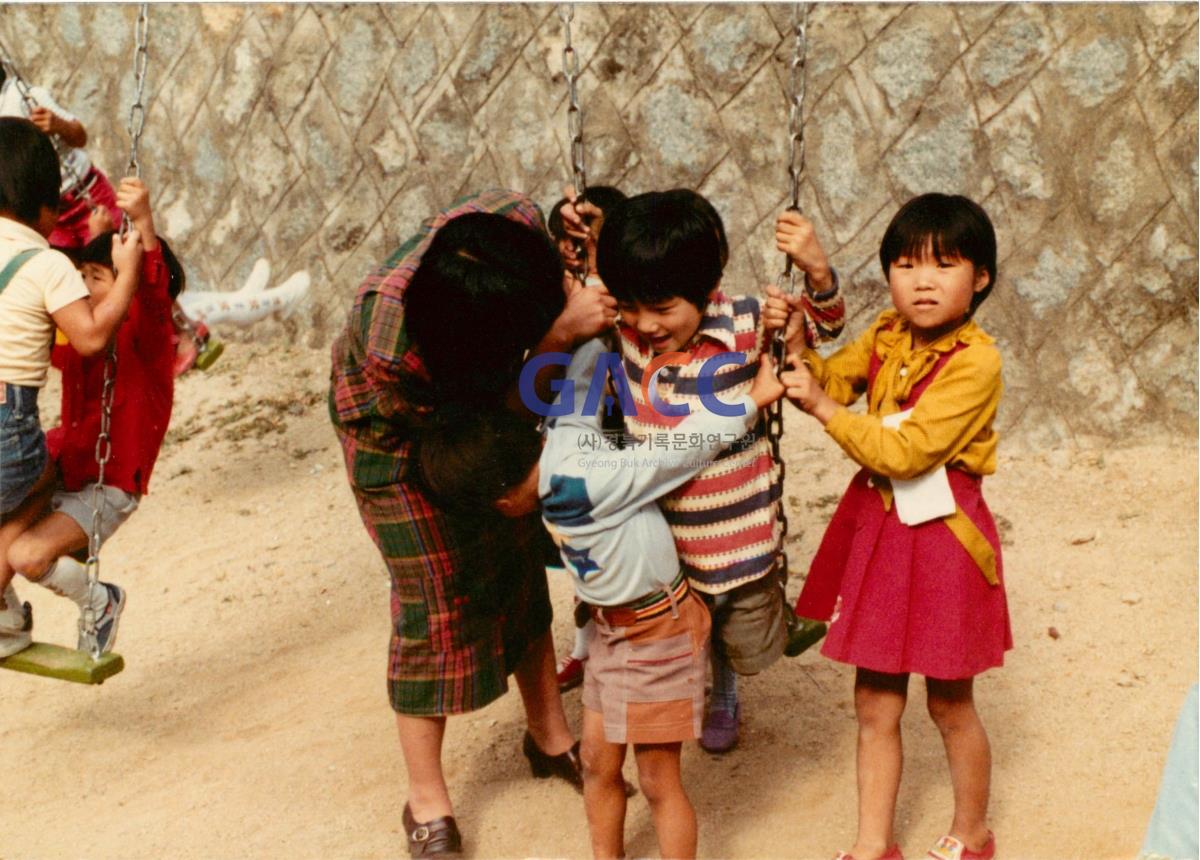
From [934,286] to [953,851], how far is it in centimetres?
118

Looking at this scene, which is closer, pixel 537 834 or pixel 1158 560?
pixel 537 834

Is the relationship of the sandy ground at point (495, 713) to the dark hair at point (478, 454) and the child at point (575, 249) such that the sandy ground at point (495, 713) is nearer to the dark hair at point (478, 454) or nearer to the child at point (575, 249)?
the child at point (575, 249)

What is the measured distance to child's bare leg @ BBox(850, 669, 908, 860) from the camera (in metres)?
2.48

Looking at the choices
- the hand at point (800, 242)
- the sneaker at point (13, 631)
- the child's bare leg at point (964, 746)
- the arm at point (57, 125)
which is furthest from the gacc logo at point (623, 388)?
the arm at point (57, 125)

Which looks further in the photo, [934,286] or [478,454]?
[934,286]

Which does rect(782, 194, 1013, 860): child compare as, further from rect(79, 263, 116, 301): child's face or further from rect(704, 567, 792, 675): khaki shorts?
rect(79, 263, 116, 301): child's face

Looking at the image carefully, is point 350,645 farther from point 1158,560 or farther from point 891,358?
point 1158,560

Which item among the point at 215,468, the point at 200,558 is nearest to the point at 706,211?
the point at 200,558

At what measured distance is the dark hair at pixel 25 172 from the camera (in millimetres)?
2949

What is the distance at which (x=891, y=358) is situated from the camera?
241cm

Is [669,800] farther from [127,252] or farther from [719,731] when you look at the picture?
[127,252]

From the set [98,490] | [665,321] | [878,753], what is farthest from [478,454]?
[98,490]

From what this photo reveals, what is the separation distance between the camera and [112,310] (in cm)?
282

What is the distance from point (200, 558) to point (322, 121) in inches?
91.4
